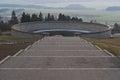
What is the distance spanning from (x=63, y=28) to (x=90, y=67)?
273ft

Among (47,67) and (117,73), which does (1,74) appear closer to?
(47,67)

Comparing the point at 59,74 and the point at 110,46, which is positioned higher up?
the point at 59,74

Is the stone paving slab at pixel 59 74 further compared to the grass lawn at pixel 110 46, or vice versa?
the grass lawn at pixel 110 46

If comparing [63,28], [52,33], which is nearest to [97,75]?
[52,33]

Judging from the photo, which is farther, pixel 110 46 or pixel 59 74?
pixel 110 46

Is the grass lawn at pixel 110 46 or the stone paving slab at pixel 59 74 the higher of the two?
the stone paving slab at pixel 59 74

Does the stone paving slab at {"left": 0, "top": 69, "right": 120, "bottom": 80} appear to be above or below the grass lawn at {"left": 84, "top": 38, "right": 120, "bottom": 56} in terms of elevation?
above

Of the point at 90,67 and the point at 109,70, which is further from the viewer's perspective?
the point at 90,67

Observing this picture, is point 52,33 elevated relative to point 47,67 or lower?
lower

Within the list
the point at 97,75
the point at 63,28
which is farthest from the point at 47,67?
the point at 63,28

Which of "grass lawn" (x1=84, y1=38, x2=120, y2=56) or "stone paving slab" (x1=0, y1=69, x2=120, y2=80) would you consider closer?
"stone paving slab" (x1=0, y1=69, x2=120, y2=80)

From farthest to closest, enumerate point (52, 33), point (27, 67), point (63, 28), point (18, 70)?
point (63, 28)
point (52, 33)
point (27, 67)
point (18, 70)

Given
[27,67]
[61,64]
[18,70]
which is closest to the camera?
[18,70]

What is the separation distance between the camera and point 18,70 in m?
14.9
